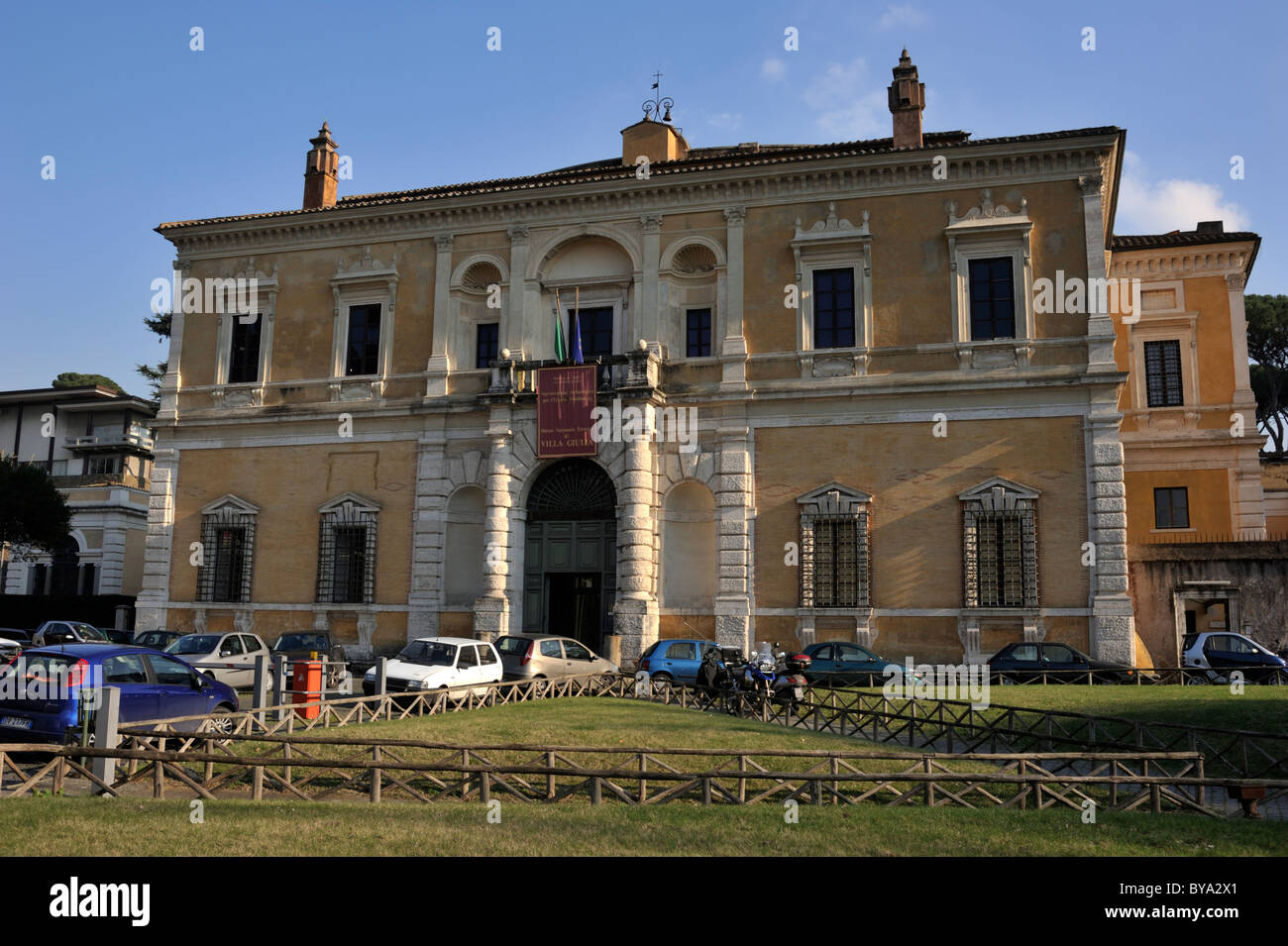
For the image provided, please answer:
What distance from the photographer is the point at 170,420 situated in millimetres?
32625

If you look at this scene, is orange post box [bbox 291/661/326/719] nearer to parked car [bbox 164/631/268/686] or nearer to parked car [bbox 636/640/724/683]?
parked car [bbox 164/631/268/686]

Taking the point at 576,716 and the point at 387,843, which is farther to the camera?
the point at 576,716

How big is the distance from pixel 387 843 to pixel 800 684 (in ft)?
38.6

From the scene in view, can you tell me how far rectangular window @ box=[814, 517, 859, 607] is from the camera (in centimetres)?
2658

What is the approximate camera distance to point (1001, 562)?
25688 millimetres

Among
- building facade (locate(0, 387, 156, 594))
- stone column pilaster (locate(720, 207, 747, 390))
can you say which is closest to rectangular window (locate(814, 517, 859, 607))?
stone column pilaster (locate(720, 207, 747, 390))

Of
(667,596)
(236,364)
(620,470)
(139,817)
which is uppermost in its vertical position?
(236,364)

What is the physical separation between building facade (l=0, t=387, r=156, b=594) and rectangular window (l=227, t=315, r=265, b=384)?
15.1 m

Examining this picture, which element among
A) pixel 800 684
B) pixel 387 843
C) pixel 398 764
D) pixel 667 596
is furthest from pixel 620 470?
pixel 387 843

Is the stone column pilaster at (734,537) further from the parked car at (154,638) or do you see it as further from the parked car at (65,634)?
the parked car at (65,634)

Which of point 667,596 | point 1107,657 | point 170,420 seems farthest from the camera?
point 170,420

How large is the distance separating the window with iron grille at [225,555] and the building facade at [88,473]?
567 inches

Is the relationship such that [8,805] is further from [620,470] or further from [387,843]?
[620,470]

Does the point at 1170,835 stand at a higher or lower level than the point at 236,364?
lower
